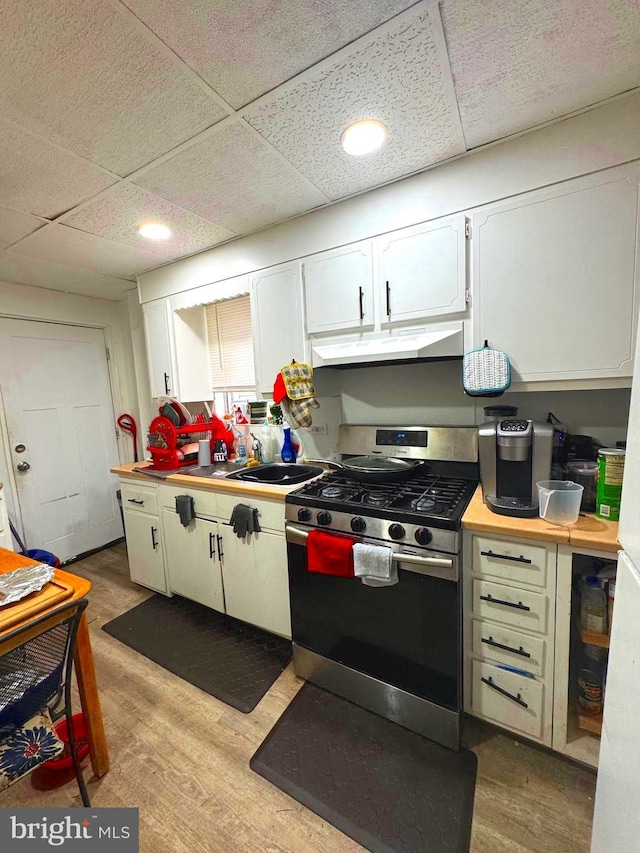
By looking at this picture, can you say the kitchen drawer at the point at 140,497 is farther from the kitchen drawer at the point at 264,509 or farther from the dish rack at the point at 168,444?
the kitchen drawer at the point at 264,509

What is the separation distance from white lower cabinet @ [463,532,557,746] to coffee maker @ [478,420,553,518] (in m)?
0.16

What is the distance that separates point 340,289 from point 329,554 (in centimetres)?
134

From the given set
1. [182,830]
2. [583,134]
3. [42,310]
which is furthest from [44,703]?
[42,310]

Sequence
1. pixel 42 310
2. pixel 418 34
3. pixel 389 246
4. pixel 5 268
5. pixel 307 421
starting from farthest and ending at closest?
pixel 42 310 < pixel 5 268 < pixel 307 421 < pixel 389 246 < pixel 418 34

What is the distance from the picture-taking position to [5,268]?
249cm

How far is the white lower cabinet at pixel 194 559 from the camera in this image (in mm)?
2102

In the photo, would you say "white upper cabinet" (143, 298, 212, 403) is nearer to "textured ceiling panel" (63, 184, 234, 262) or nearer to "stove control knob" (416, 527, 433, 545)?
"textured ceiling panel" (63, 184, 234, 262)

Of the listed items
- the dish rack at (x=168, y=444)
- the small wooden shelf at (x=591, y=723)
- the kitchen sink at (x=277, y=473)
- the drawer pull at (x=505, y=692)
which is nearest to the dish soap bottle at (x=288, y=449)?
the kitchen sink at (x=277, y=473)

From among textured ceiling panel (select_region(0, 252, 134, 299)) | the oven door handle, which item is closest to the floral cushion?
the oven door handle

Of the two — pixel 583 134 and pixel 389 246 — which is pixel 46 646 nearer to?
pixel 389 246

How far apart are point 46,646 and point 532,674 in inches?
64.5

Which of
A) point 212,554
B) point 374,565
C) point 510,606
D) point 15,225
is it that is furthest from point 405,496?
point 15,225

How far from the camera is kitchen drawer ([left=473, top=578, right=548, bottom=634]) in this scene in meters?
1.26

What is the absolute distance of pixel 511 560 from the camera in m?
1.28
